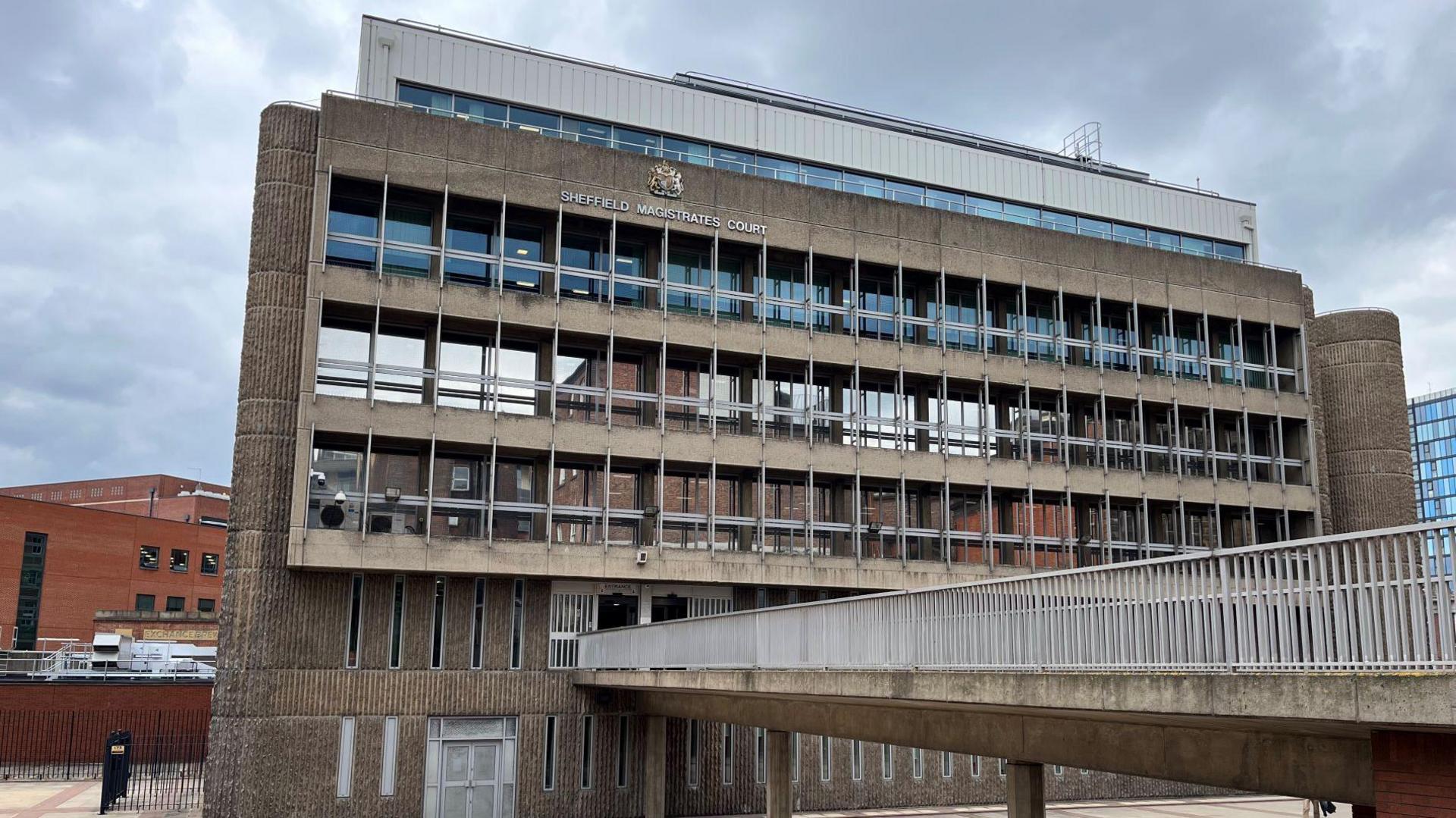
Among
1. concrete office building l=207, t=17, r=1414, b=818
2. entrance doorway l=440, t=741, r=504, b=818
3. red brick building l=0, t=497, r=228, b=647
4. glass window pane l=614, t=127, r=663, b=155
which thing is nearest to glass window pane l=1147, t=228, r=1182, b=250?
concrete office building l=207, t=17, r=1414, b=818

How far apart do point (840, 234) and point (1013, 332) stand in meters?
6.89

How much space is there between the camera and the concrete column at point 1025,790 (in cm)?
1981

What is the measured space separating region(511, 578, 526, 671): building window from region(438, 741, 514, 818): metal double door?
2235 mm

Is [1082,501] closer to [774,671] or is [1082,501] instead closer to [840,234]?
[840,234]

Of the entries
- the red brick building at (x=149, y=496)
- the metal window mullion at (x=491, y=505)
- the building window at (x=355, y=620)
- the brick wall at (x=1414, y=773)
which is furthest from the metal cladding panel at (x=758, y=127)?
the red brick building at (x=149, y=496)

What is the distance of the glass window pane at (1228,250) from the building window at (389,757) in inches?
1381

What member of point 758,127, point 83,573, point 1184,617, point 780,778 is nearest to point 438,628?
point 780,778

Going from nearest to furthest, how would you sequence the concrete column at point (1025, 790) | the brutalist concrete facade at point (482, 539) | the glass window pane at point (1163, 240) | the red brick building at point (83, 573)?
1. the concrete column at point (1025, 790)
2. the brutalist concrete facade at point (482, 539)
3. the glass window pane at point (1163, 240)
4. the red brick building at point (83, 573)

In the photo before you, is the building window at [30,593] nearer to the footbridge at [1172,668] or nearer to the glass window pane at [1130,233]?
the footbridge at [1172,668]

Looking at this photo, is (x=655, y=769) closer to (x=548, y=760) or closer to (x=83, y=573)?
(x=548, y=760)

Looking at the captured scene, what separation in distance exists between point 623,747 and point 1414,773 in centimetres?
2498

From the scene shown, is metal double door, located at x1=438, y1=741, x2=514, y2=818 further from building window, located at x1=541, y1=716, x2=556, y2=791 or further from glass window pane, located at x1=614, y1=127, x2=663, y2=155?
glass window pane, located at x1=614, y1=127, x2=663, y2=155

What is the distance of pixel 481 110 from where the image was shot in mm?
35906

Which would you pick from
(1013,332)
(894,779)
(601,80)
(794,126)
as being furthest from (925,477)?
(601,80)
